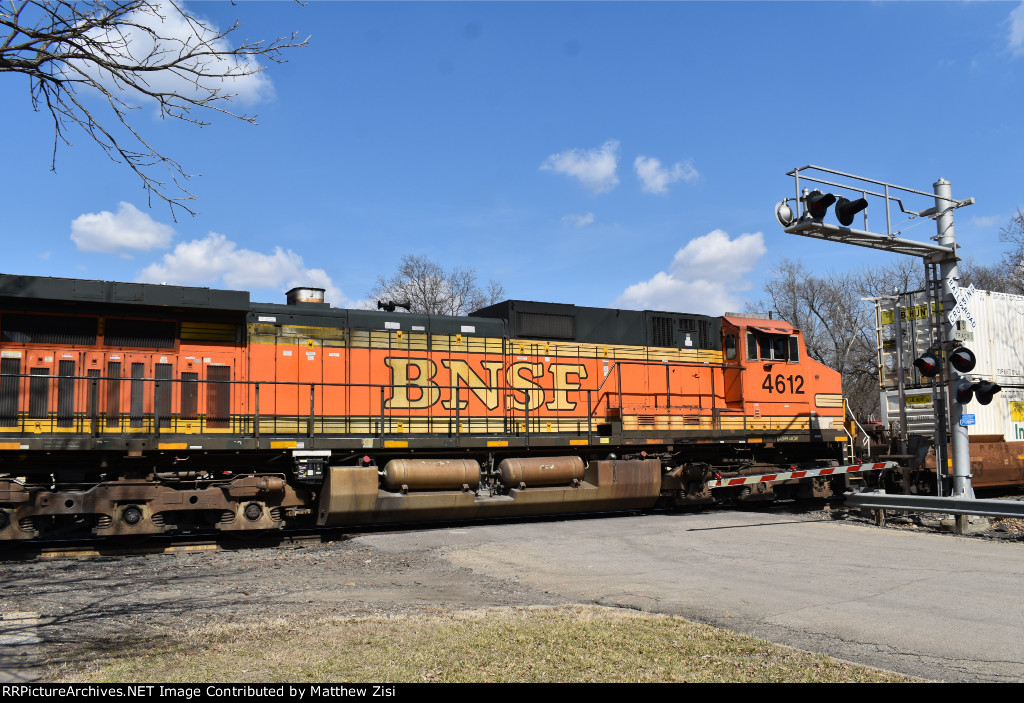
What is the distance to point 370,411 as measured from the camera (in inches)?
545

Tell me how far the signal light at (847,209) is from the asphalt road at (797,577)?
5.08m

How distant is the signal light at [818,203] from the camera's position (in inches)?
457

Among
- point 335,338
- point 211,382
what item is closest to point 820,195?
point 335,338

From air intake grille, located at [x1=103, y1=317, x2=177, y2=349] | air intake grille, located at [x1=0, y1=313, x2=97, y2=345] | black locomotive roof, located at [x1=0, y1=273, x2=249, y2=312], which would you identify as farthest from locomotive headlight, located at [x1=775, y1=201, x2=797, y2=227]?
air intake grille, located at [x1=0, y1=313, x2=97, y2=345]

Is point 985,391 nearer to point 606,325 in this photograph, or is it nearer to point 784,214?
point 784,214

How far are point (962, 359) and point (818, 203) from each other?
3.75 m

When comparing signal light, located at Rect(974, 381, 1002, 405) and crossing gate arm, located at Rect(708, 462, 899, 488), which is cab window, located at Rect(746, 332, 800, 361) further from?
signal light, located at Rect(974, 381, 1002, 405)

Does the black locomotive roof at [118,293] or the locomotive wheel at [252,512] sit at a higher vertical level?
the black locomotive roof at [118,293]

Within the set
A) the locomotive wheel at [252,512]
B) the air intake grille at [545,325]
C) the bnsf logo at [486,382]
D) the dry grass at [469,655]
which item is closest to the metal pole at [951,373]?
the bnsf logo at [486,382]

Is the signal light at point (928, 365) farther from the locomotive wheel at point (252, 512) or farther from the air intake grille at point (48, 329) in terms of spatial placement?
the air intake grille at point (48, 329)

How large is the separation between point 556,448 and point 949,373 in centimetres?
715

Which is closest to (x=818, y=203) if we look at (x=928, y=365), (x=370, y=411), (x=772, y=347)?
(x=928, y=365)

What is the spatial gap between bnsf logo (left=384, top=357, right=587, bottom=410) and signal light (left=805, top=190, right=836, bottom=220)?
5778mm

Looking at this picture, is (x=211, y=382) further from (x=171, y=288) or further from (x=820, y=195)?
(x=820, y=195)
